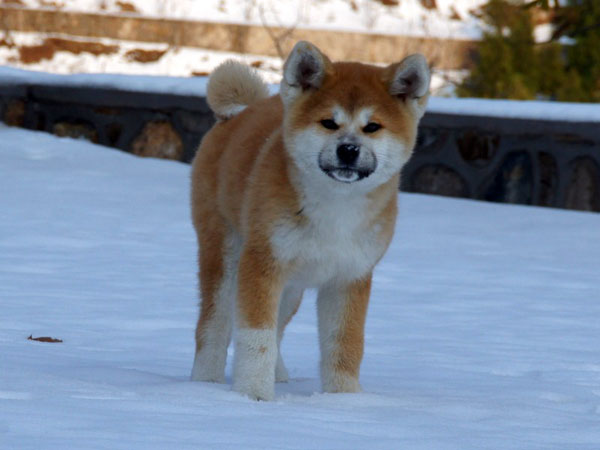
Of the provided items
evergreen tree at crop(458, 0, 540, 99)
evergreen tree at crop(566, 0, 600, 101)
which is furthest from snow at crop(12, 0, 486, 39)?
evergreen tree at crop(566, 0, 600, 101)

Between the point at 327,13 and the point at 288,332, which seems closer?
the point at 288,332

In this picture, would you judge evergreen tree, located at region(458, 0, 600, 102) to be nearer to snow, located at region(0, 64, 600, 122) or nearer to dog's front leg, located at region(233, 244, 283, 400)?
snow, located at region(0, 64, 600, 122)

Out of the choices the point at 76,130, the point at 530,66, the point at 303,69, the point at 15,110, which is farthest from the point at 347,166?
the point at 530,66

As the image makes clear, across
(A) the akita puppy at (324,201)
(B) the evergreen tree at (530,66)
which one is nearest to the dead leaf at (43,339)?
(A) the akita puppy at (324,201)

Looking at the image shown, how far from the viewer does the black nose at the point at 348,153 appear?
3.28 meters

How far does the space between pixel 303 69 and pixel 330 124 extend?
0.26 metres

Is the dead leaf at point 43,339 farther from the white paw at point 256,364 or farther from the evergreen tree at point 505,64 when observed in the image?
the evergreen tree at point 505,64

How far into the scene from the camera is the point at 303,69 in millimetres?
3535

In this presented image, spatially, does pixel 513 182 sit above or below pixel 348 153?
below

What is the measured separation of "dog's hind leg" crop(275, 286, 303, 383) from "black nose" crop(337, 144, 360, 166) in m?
0.82

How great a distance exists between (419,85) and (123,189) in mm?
5052

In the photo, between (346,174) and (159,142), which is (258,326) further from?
(159,142)

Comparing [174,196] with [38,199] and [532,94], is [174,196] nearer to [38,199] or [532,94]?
[38,199]

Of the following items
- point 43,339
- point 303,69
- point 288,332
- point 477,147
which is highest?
point 303,69
